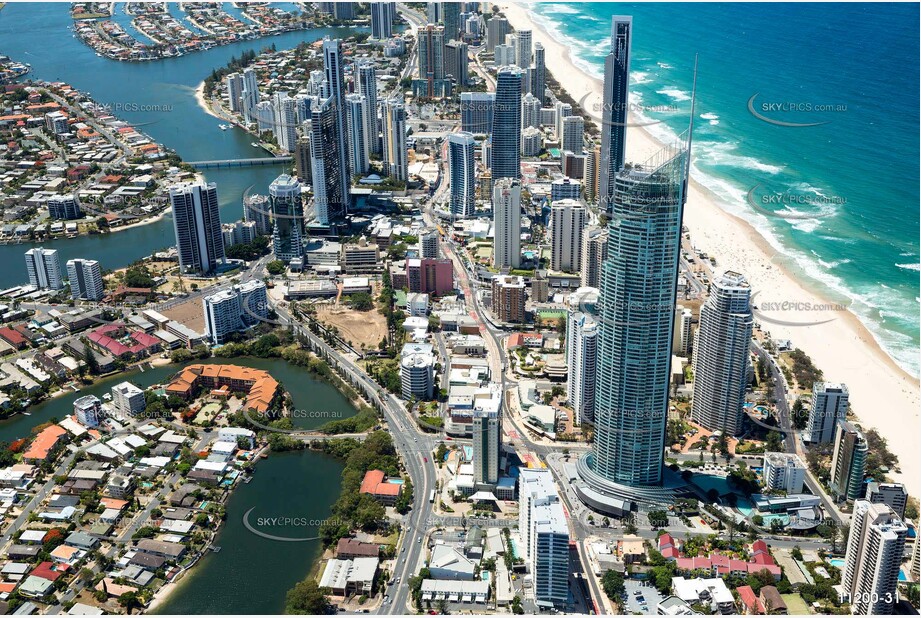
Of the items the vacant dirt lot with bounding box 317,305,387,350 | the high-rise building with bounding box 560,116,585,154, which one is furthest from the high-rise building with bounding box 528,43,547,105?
the vacant dirt lot with bounding box 317,305,387,350

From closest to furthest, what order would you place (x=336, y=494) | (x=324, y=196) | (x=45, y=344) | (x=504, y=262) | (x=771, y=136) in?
(x=336, y=494), (x=45, y=344), (x=504, y=262), (x=324, y=196), (x=771, y=136)

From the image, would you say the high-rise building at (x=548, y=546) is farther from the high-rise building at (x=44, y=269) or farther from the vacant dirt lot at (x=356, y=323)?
the high-rise building at (x=44, y=269)

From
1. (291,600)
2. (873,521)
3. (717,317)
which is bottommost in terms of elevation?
(291,600)

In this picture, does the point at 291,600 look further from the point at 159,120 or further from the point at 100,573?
the point at 159,120

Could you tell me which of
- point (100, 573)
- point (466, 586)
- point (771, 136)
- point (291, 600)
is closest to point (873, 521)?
point (466, 586)

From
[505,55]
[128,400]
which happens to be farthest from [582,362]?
[505,55]

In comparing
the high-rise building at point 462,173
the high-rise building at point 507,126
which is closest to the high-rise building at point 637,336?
the high-rise building at point 462,173
